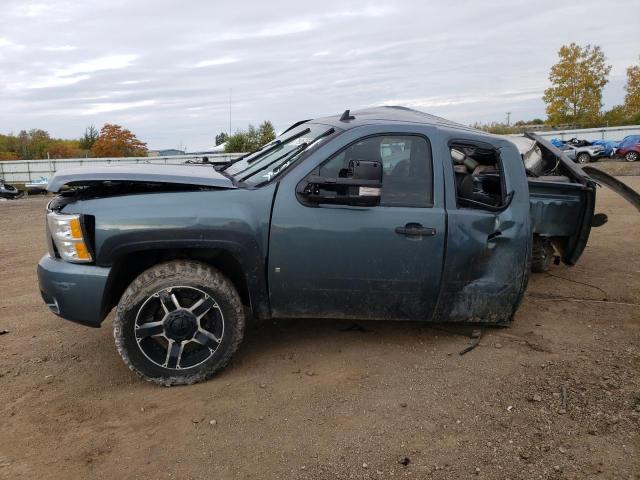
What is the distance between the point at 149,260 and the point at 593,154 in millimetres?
33585

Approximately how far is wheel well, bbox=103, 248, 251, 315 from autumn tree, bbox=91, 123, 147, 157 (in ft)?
166

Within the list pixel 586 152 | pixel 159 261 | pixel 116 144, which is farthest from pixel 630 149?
pixel 116 144

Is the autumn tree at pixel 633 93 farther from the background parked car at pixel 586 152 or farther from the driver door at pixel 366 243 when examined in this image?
the driver door at pixel 366 243

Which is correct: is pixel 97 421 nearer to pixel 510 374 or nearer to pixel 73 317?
pixel 73 317

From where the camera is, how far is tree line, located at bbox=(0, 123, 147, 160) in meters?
49.8

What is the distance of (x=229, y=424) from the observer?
322cm

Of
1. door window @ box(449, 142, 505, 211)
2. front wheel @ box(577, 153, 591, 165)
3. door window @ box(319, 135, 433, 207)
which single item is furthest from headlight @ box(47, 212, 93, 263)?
front wheel @ box(577, 153, 591, 165)

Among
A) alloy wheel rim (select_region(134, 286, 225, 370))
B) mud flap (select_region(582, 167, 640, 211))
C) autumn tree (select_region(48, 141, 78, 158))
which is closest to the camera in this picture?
Result: alloy wheel rim (select_region(134, 286, 225, 370))

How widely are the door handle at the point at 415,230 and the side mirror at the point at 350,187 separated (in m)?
0.27

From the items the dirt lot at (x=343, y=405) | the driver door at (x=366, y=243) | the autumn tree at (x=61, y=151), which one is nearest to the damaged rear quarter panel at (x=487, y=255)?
the driver door at (x=366, y=243)

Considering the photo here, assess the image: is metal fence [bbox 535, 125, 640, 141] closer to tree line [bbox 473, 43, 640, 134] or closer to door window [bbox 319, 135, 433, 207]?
tree line [bbox 473, 43, 640, 134]

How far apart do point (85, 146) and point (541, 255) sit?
185ft

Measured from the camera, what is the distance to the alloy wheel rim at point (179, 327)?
360 cm

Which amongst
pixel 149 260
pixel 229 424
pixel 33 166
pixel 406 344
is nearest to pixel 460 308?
pixel 406 344
